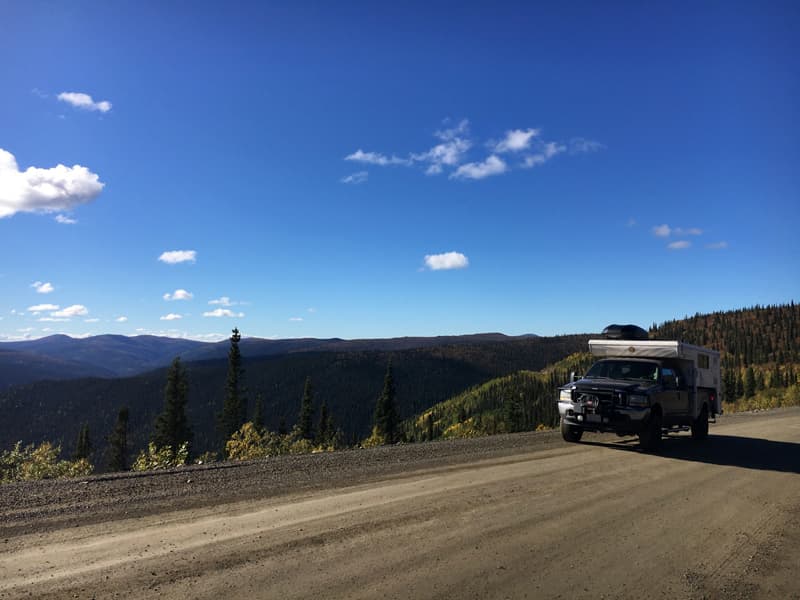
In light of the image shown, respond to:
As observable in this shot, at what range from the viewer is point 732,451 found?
Result: 44.5 ft

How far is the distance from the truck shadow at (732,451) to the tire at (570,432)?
A: 11.7 inches

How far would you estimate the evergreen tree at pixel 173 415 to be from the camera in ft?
194

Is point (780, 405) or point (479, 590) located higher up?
point (479, 590)

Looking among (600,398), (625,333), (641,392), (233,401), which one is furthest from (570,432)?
(233,401)

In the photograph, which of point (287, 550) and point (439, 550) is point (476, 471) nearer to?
point (439, 550)

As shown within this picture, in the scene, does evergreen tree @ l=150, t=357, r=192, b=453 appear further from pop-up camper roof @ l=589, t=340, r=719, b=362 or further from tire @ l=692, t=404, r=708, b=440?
tire @ l=692, t=404, r=708, b=440

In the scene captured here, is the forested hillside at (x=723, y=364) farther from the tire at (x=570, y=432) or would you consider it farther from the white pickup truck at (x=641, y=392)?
the tire at (x=570, y=432)

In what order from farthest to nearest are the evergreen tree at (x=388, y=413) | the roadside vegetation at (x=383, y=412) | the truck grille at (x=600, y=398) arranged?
the evergreen tree at (x=388, y=413) < the roadside vegetation at (x=383, y=412) < the truck grille at (x=600, y=398)

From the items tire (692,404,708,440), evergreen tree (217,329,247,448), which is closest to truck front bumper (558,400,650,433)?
tire (692,404,708,440)

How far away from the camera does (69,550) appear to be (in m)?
5.12

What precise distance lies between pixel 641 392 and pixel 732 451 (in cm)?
357

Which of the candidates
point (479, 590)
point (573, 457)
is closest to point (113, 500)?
point (479, 590)

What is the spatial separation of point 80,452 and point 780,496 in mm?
84794

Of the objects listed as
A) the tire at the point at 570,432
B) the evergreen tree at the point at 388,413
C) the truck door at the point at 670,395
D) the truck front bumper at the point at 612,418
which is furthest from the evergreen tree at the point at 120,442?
the truck door at the point at 670,395
